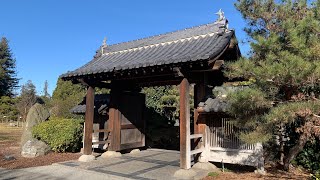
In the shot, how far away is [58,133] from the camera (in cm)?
1200

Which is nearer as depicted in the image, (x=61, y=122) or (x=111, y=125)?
(x=111, y=125)

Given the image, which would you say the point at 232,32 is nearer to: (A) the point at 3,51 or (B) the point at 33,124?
(B) the point at 33,124

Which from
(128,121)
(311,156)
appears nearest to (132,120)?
(128,121)

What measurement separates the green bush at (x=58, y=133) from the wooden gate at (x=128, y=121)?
220 cm

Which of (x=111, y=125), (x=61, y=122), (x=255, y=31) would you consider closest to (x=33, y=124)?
(x=61, y=122)

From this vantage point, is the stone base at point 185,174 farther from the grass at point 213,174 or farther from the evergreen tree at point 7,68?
the evergreen tree at point 7,68

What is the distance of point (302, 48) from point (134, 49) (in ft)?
25.1

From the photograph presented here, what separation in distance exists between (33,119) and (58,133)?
215 cm

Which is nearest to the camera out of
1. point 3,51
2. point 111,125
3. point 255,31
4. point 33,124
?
point 255,31

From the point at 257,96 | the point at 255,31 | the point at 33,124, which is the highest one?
the point at 255,31

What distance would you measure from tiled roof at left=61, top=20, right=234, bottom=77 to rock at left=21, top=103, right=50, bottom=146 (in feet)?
13.6

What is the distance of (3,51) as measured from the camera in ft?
165

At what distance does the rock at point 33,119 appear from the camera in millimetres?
12867

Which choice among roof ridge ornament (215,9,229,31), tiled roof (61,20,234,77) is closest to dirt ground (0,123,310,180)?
tiled roof (61,20,234,77)
